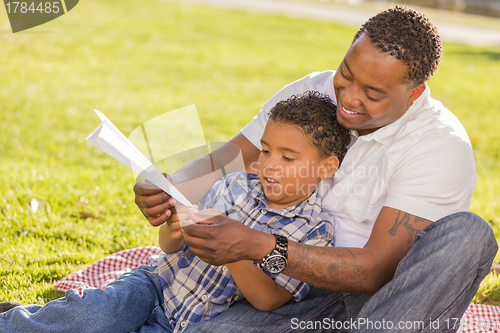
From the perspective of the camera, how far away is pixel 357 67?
2.35 m

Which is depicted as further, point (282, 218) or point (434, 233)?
point (282, 218)

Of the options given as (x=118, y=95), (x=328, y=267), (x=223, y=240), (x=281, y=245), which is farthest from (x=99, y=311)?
(x=118, y=95)

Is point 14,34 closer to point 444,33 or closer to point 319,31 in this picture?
point 319,31

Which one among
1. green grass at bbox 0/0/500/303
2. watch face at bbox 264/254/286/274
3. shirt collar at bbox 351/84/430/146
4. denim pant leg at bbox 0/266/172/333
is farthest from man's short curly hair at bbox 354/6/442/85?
green grass at bbox 0/0/500/303

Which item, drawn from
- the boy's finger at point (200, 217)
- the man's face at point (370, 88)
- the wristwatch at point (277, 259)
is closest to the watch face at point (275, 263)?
the wristwatch at point (277, 259)

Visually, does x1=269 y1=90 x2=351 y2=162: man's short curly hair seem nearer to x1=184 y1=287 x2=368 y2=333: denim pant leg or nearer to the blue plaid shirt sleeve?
the blue plaid shirt sleeve

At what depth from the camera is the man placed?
6.44 feet

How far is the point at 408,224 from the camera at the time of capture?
220 cm

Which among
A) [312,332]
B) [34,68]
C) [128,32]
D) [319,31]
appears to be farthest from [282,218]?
[319,31]

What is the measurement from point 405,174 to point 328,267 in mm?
581

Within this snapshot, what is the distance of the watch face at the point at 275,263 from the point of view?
2.02 metres

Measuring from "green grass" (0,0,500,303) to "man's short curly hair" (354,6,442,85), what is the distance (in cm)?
198

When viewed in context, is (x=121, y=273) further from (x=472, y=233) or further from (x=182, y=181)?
(x=472, y=233)

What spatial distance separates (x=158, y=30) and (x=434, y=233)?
42.6 feet
